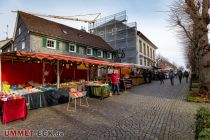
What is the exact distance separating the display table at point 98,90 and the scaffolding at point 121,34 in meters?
22.5

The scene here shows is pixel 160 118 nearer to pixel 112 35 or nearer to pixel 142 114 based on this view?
pixel 142 114

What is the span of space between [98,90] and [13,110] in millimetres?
6158

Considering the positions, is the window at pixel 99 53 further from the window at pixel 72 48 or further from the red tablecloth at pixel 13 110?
the red tablecloth at pixel 13 110

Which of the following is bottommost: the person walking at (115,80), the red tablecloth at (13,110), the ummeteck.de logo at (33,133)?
the ummeteck.de logo at (33,133)

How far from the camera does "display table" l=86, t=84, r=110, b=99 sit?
471 inches

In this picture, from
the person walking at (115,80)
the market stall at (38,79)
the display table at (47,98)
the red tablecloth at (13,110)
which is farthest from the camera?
the person walking at (115,80)

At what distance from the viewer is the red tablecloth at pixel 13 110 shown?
21.4 feet

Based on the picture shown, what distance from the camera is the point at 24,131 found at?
5.73 m

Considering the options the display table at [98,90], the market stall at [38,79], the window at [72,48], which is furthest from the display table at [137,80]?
the display table at [98,90]

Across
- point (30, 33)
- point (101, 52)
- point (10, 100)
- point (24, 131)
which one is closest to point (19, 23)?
point (30, 33)

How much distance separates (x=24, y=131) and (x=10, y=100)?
5.10 feet

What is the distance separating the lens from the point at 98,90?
39.9ft

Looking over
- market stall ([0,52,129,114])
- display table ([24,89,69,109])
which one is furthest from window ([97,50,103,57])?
display table ([24,89,69,109])

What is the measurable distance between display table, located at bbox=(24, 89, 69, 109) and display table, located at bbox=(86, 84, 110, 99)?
227 centimetres
